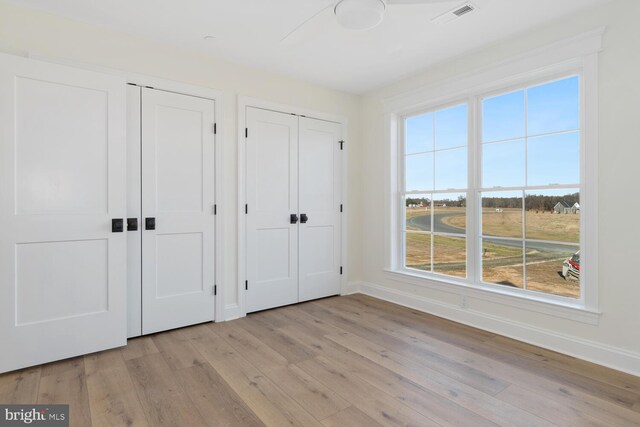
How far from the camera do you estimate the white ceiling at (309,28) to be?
2.44 meters

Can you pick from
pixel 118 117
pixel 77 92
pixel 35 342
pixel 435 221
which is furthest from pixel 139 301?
pixel 435 221

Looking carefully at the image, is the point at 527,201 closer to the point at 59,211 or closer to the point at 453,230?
the point at 453,230

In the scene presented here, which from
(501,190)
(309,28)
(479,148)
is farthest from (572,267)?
(309,28)

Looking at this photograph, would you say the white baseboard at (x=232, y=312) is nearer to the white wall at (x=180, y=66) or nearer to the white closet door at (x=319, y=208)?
the white wall at (x=180, y=66)

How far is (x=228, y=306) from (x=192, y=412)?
156 cm

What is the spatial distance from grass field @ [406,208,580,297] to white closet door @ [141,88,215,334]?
2457mm

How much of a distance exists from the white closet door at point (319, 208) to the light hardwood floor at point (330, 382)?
112 centimetres

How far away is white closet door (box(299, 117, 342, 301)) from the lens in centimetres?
399

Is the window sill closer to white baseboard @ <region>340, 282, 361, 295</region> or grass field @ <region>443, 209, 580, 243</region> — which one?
grass field @ <region>443, 209, 580, 243</region>

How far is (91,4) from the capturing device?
2.44 meters

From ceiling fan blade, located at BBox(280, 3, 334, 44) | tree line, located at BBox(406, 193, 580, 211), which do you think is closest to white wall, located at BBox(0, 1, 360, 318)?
ceiling fan blade, located at BBox(280, 3, 334, 44)

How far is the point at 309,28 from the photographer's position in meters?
2.18

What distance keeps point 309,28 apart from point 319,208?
2279 mm

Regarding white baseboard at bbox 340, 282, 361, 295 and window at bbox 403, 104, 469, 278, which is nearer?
window at bbox 403, 104, 469, 278
